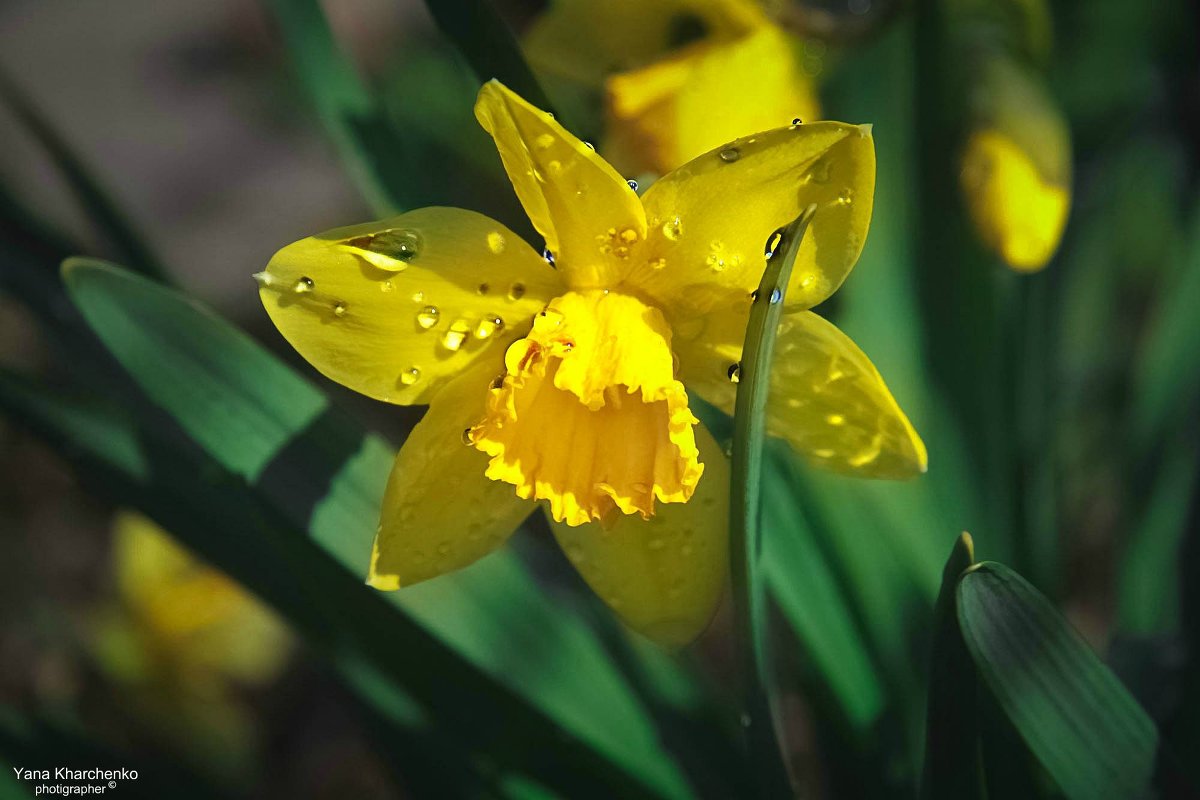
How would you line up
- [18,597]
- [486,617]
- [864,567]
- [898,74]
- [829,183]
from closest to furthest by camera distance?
[829,183] < [486,617] < [864,567] < [898,74] < [18,597]

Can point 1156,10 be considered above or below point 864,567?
above

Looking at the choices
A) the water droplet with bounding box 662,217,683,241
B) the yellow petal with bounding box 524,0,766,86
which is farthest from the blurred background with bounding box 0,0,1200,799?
the water droplet with bounding box 662,217,683,241

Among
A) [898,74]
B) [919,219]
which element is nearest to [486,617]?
[919,219]

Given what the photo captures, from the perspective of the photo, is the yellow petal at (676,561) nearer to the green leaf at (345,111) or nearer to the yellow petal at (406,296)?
the yellow petal at (406,296)

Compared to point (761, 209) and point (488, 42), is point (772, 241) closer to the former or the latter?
point (761, 209)

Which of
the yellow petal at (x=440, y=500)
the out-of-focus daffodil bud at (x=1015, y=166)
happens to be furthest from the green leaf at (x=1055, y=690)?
the out-of-focus daffodil bud at (x=1015, y=166)

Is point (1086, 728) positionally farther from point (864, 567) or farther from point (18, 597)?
point (18, 597)
